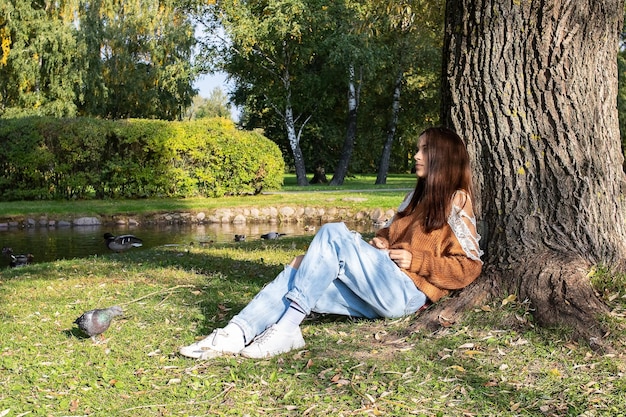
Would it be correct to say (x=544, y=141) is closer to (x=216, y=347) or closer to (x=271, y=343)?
(x=271, y=343)

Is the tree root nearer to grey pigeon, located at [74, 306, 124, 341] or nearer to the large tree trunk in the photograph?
the large tree trunk

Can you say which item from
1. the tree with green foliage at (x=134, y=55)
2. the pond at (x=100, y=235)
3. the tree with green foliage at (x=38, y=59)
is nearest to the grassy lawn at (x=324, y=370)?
the pond at (x=100, y=235)

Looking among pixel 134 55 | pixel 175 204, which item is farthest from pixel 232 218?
pixel 134 55

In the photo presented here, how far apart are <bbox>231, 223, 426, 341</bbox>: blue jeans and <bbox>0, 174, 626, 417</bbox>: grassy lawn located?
0.21 metres

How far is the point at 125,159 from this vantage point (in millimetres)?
18547

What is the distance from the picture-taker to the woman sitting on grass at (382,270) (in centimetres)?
408

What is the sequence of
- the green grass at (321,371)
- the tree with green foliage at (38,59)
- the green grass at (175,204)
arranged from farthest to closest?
the tree with green foliage at (38,59) → the green grass at (175,204) → the green grass at (321,371)

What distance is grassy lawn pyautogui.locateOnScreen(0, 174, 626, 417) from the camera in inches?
137

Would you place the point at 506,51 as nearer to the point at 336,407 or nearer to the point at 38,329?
the point at 336,407

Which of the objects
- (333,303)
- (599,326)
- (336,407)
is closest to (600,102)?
(599,326)

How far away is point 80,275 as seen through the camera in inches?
282

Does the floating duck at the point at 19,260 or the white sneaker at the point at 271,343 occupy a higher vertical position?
the white sneaker at the point at 271,343

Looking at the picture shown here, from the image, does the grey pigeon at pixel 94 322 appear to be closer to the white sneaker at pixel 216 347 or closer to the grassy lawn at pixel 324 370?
the grassy lawn at pixel 324 370

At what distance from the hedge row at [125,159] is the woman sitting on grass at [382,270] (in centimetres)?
1495
